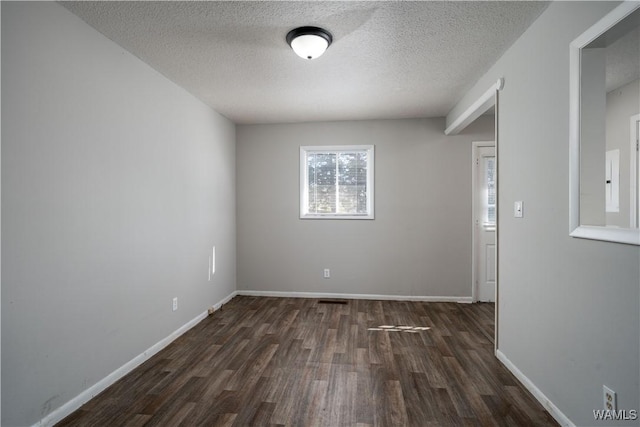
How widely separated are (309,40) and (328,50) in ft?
1.17

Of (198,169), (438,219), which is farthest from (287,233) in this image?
(438,219)

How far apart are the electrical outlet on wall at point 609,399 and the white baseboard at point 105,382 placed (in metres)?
2.96

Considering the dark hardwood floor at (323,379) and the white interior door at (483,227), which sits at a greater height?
the white interior door at (483,227)

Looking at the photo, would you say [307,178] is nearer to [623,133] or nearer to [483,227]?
[483,227]

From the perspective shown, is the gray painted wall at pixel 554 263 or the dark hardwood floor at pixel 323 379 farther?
the dark hardwood floor at pixel 323 379

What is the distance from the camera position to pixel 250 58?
2.71 meters

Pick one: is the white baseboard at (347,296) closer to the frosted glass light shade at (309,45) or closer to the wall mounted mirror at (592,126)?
the wall mounted mirror at (592,126)

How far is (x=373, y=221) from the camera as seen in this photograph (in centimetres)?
462

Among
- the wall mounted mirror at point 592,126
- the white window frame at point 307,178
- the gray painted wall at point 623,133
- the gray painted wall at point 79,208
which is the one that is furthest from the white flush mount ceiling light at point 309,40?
the gray painted wall at point 623,133

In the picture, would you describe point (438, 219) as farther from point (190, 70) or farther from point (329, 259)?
point (190, 70)

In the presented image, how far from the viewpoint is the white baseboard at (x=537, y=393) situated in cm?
188

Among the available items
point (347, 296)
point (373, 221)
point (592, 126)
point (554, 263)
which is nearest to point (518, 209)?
point (554, 263)

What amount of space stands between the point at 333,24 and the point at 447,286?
11.9ft

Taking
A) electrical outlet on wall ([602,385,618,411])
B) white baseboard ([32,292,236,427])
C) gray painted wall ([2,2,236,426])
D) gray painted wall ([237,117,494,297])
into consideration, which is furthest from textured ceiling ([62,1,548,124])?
white baseboard ([32,292,236,427])
